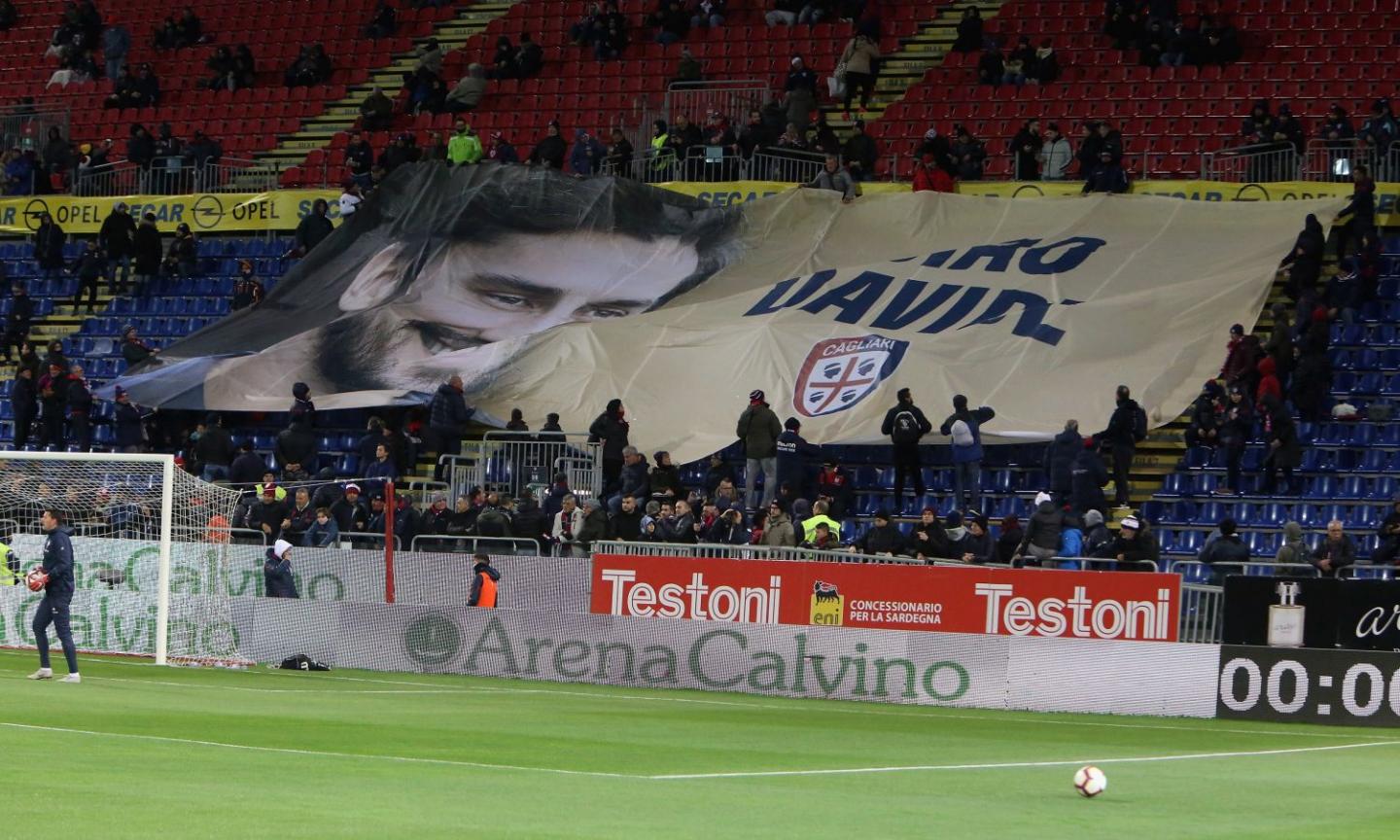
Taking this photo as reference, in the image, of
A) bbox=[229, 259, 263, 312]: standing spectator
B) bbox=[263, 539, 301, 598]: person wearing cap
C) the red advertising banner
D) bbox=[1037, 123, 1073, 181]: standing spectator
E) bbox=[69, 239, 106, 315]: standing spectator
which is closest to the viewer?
the red advertising banner

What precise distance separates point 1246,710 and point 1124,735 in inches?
114

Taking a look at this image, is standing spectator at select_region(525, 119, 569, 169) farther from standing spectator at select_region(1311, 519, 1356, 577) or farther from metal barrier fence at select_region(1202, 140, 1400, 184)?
standing spectator at select_region(1311, 519, 1356, 577)

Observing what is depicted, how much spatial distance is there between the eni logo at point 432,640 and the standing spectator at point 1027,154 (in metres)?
14.8

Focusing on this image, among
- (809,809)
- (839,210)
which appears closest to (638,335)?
(839,210)

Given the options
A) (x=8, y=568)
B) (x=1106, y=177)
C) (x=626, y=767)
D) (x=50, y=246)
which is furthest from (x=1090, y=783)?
(x=50, y=246)

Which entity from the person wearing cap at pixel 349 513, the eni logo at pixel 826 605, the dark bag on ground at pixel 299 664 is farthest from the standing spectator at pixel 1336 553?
the person wearing cap at pixel 349 513

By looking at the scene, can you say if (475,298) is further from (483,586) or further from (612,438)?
(483,586)

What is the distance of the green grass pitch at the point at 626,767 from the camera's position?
1178cm

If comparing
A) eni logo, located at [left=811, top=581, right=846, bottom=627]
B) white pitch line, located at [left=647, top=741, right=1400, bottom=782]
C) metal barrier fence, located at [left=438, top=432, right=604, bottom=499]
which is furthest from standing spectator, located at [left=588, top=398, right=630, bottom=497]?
white pitch line, located at [left=647, top=741, right=1400, bottom=782]

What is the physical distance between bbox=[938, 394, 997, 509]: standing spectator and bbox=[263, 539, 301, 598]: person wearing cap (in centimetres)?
895

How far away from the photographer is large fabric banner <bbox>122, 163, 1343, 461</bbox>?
1252 inches

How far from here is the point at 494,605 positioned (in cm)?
2719

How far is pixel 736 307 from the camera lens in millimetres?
34844

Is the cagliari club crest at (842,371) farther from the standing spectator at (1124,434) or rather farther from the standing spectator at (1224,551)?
the standing spectator at (1224,551)
